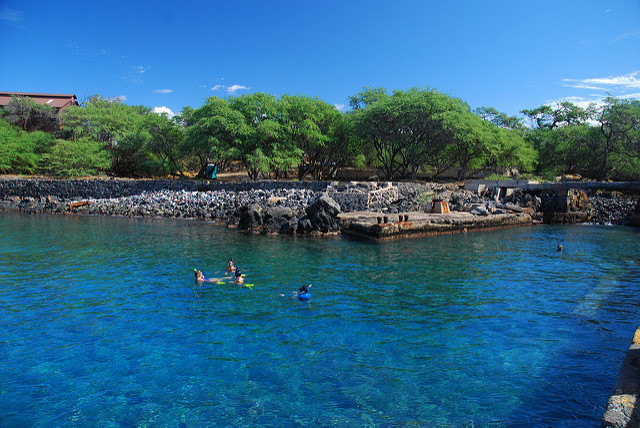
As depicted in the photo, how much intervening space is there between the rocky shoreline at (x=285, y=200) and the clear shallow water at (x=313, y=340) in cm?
1535

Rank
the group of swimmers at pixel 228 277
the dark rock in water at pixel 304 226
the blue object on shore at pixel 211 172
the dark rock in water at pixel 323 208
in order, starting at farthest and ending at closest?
the blue object on shore at pixel 211 172 → the dark rock in water at pixel 323 208 → the dark rock in water at pixel 304 226 → the group of swimmers at pixel 228 277

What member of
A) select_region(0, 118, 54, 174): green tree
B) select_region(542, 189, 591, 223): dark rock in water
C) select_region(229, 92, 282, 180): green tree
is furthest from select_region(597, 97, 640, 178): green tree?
select_region(0, 118, 54, 174): green tree

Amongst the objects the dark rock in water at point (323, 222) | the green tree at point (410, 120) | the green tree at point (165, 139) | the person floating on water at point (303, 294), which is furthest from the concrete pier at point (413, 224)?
the green tree at point (165, 139)

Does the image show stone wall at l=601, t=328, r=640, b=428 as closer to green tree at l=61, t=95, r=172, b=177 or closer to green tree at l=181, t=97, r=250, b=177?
green tree at l=181, t=97, r=250, b=177

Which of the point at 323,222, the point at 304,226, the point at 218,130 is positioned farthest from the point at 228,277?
the point at 218,130

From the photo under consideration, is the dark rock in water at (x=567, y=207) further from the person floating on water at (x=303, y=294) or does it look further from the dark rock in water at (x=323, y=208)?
the person floating on water at (x=303, y=294)

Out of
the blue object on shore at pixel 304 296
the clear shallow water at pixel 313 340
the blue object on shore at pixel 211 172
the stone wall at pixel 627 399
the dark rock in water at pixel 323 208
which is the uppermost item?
the blue object on shore at pixel 211 172

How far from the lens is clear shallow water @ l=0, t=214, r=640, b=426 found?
297 inches

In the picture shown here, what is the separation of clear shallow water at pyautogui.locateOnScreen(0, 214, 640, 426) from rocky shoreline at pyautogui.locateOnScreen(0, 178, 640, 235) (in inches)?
604

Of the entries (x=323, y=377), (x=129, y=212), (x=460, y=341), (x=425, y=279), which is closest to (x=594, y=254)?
(x=425, y=279)

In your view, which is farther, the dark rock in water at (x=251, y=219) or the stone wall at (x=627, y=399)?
the dark rock in water at (x=251, y=219)

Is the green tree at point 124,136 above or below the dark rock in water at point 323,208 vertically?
above

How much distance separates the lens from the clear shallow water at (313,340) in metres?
7.55

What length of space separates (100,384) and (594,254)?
983 inches
